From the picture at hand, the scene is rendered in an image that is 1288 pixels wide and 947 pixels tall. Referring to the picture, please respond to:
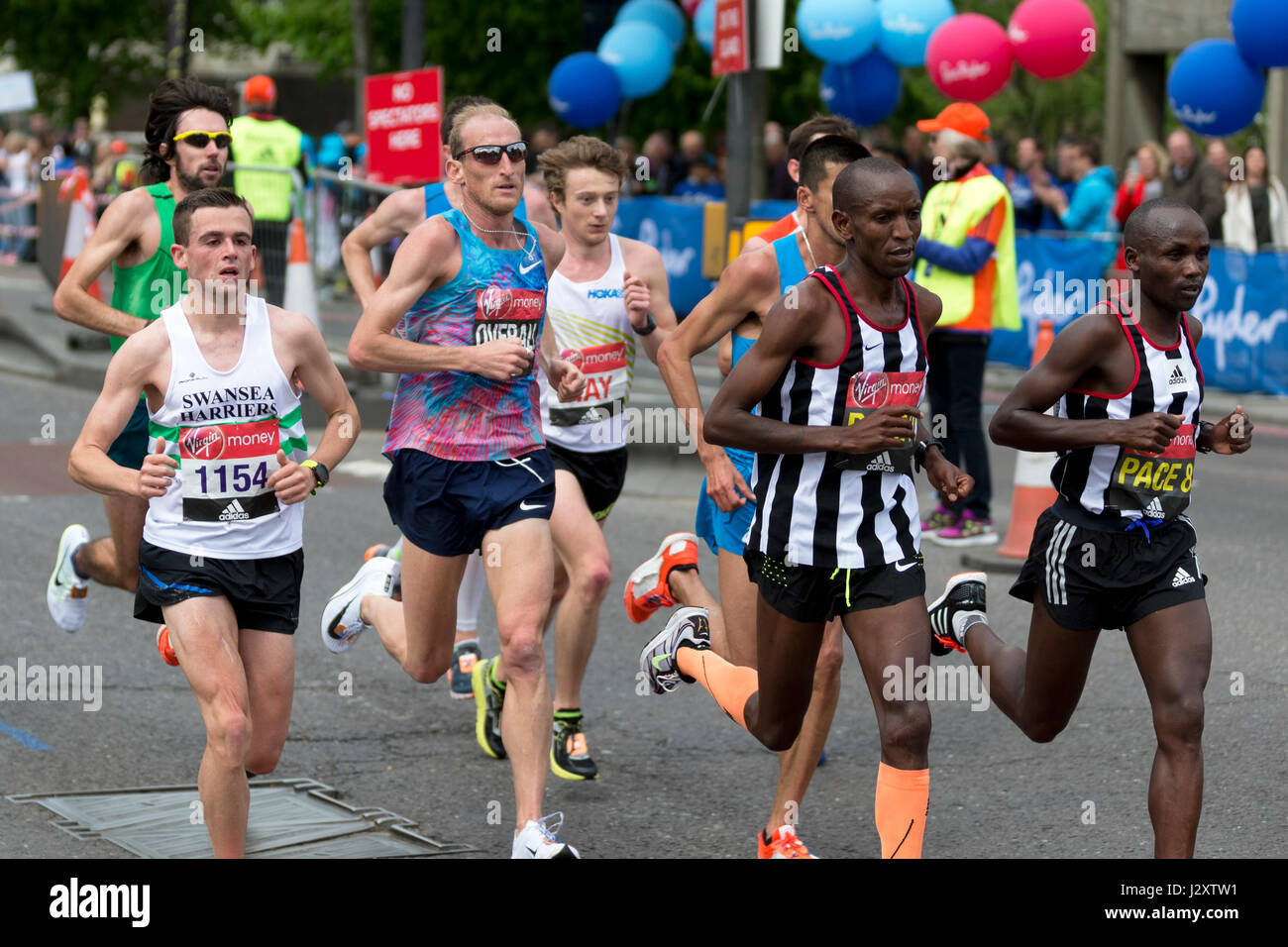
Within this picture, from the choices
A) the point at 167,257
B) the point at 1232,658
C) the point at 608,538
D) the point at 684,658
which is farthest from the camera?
the point at 608,538

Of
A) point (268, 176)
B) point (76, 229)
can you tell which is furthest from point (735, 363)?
point (76, 229)

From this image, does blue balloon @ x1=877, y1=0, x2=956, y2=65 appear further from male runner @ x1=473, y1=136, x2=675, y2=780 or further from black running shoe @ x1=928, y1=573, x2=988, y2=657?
black running shoe @ x1=928, y1=573, x2=988, y2=657

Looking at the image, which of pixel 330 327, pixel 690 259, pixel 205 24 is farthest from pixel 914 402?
pixel 205 24

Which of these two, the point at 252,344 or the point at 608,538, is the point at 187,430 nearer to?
the point at 252,344

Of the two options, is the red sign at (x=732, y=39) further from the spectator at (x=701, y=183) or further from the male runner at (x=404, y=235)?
the spectator at (x=701, y=183)

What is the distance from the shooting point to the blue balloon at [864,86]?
18.4m

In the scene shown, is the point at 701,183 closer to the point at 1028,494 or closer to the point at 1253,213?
the point at 1253,213

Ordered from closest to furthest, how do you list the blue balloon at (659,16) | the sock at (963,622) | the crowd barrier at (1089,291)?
1. the sock at (963,622)
2. the crowd barrier at (1089,291)
3. the blue balloon at (659,16)

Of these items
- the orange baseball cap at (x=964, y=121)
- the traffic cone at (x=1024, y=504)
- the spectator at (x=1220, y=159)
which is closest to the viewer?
the traffic cone at (x=1024, y=504)

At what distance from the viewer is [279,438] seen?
5.07 m

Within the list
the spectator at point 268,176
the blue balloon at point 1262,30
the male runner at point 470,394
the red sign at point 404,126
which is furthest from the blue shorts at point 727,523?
the blue balloon at point 1262,30

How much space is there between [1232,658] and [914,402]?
136 inches

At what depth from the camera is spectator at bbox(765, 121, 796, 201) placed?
19.1m

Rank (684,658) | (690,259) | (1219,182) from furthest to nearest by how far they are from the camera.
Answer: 1. (690,259)
2. (1219,182)
3. (684,658)
